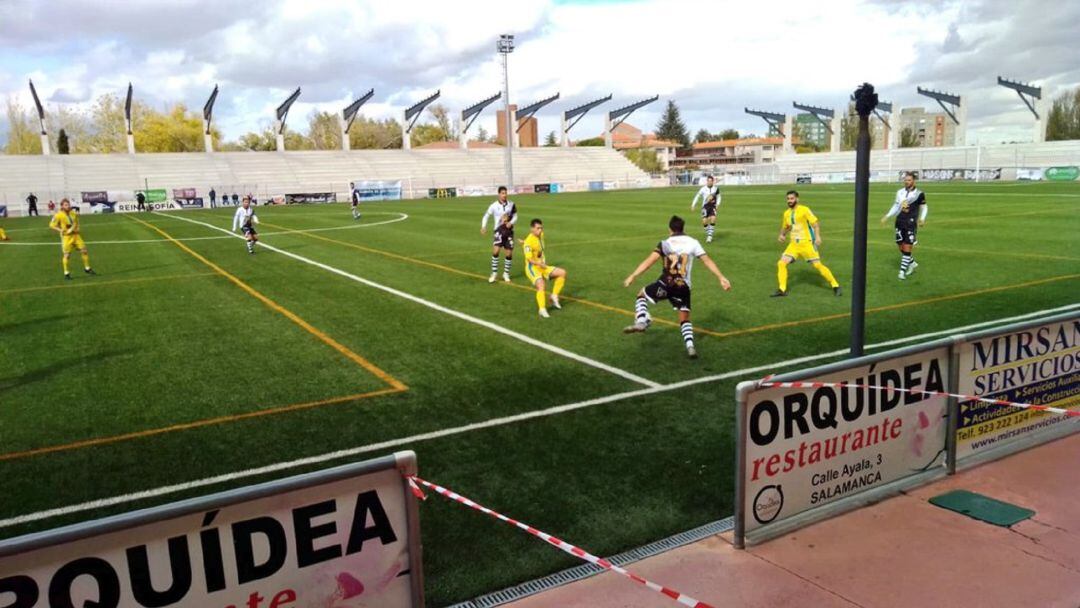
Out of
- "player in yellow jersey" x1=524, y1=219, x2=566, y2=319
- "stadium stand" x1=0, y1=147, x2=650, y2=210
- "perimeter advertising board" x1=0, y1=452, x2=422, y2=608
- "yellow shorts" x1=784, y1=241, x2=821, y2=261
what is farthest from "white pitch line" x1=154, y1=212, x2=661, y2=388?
"stadium stand" x1=0, y1=147, x2=650, y2=210

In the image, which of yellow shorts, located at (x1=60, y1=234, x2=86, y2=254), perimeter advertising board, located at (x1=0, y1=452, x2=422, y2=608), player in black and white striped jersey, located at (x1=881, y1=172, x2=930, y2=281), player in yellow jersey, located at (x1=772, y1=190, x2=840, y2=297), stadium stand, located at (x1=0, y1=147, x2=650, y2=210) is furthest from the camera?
stadium stand, located at (x1=0, y1=147, x2=650, y2=210)

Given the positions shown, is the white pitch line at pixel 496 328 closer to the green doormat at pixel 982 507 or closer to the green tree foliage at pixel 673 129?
the green doormat at pixel 982 507

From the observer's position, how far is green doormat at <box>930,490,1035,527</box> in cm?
554

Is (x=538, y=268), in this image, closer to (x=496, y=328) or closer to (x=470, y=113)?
(x=496, y=328)

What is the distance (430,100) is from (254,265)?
215 ft

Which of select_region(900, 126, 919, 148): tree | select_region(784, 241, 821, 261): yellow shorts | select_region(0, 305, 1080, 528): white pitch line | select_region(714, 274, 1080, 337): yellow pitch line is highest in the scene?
select_region(900, 126, 919, 148): tree

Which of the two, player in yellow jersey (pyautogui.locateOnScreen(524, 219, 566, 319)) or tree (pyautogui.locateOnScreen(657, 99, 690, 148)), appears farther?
tree (pyautogui.locateOnScreen(657, 99, 690, 148))

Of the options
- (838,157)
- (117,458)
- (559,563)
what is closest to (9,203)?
(117,458)

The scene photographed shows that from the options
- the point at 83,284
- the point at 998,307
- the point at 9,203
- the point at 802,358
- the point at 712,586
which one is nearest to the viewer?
the point at 712,586

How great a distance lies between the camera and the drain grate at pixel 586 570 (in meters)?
4.68

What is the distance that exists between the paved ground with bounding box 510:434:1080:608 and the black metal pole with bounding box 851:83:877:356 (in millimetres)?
1511

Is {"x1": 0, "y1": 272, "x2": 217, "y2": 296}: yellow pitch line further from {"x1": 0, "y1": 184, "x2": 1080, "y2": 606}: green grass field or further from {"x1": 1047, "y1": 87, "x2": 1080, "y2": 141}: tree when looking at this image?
{"x1": 1047, "y1": 87, "x2": 1080, "y2": 141}: tree

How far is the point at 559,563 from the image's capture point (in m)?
5.12

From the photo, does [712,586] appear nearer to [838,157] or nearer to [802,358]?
[802,358]
